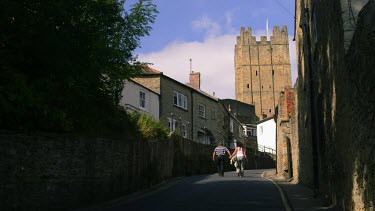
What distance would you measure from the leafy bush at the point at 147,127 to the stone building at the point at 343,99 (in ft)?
22.7

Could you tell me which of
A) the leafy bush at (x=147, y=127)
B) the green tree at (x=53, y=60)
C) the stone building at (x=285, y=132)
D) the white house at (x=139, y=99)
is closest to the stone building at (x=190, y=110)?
the white house at (x=139, y=99)

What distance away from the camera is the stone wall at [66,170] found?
10094 mm

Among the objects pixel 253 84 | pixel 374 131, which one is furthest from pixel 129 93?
pixel 253 84

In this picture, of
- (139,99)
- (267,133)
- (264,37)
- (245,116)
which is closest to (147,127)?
(139,99)

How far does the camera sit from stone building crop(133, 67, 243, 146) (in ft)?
131

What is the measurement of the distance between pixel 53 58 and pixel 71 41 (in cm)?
67

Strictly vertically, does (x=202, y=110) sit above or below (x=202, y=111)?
above

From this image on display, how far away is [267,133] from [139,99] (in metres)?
47.9

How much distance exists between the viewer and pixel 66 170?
38.1 ft

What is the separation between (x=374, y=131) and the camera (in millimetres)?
6941

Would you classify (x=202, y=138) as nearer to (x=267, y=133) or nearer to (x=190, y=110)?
(x=190, y=110)

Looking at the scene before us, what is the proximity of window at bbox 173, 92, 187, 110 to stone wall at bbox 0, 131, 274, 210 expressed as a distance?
24480 mm

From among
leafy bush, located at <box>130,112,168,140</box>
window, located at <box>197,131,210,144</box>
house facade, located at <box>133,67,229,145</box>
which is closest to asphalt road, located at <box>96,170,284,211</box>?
leafy bush, located at <box>130,112,168,140</box>

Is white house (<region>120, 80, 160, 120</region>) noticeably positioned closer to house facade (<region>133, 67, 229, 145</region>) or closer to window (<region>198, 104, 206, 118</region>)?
house facade (<region>133, 67, 229, 145</region>)
